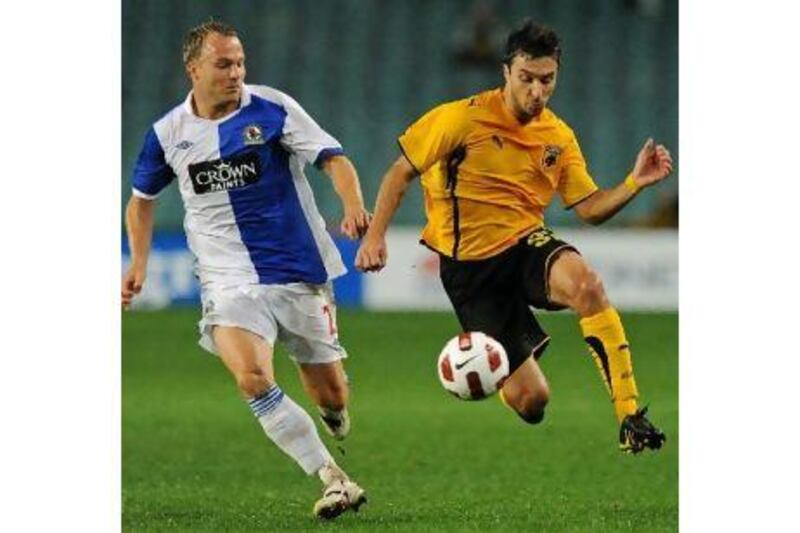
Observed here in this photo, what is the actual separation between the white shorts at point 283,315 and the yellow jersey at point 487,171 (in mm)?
532

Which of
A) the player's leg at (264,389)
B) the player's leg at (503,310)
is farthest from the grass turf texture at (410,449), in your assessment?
the player's leg at (503,310)

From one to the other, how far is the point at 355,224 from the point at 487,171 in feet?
2.42

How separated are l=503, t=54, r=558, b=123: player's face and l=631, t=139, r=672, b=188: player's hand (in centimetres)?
42

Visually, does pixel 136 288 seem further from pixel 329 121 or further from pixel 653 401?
pixel 329 121

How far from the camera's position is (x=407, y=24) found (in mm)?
14688

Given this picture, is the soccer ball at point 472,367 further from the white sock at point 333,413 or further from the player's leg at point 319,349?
the white sock at point 333,413

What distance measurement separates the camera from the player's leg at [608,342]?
6734mm

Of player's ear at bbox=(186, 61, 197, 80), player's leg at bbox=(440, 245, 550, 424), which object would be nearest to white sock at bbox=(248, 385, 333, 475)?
player's leg at bbox=(440, 245, 550, 424)

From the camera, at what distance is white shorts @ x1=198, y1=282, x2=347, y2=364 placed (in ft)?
22.3

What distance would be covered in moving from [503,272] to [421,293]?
206 inches

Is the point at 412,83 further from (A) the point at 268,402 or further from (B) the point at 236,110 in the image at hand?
(A) the point at 268,402

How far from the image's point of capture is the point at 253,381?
667 cm

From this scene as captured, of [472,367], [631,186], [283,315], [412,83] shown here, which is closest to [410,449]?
[283,315]

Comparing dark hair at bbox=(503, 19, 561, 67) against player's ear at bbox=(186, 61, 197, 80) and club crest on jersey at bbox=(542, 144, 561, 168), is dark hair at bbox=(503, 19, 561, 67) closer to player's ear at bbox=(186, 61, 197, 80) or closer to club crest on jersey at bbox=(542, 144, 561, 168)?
club crest on jersey at bbox=(542, 144, 561, 168)
